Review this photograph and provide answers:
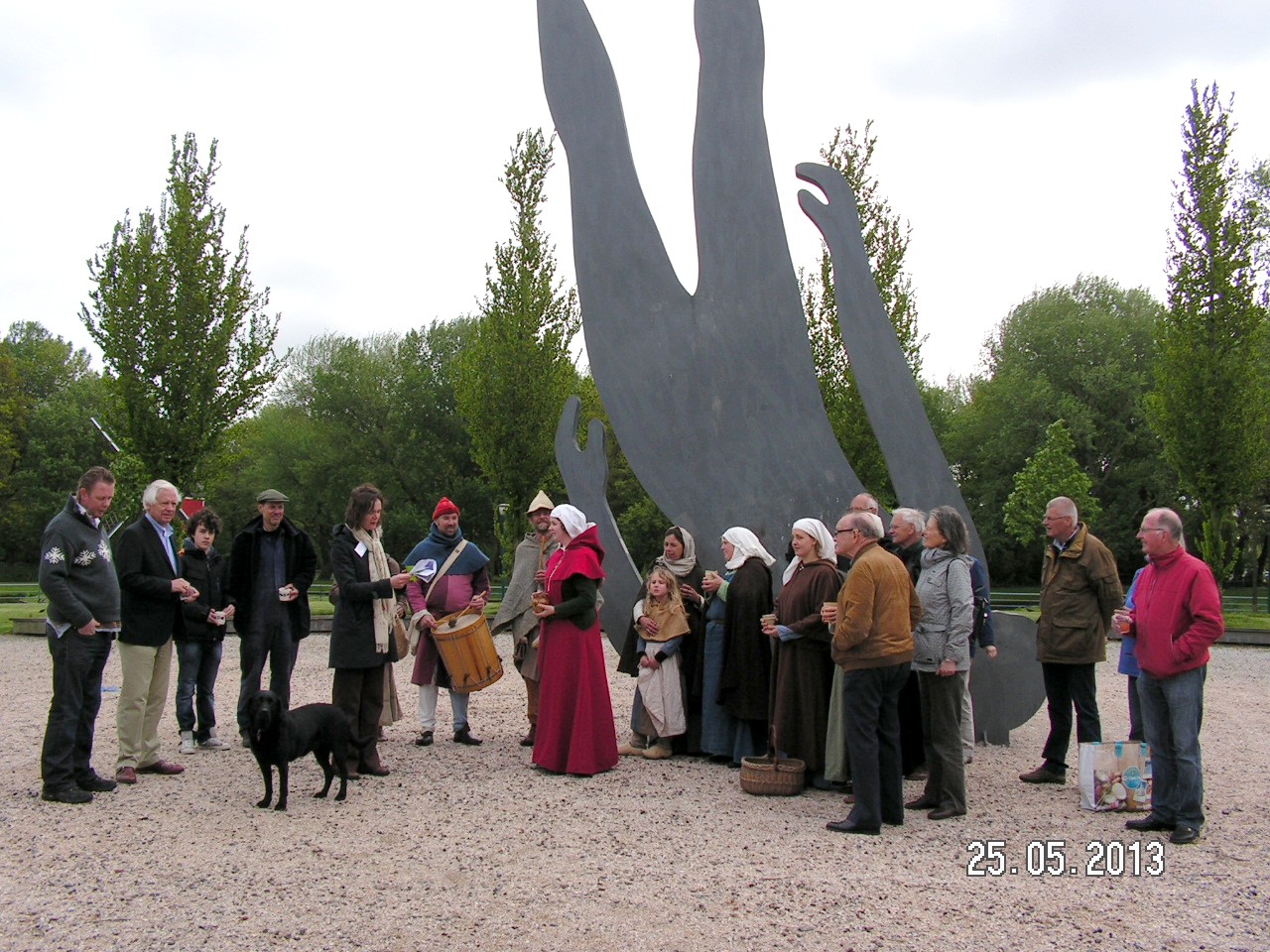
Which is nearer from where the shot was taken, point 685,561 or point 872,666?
point 872,666

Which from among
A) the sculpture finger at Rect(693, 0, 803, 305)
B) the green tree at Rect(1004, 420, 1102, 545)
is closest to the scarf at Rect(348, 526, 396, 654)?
the sculpture finger at Rect(693, 0, 803, 305)

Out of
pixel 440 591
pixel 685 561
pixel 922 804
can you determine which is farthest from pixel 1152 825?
pixel 440 591

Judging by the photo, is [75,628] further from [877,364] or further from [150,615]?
[877,364]

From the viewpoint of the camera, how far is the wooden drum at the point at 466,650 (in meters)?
5.79

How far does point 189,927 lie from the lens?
318cm

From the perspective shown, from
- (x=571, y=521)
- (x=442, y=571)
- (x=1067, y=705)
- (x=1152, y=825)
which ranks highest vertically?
(x=571, y=521)

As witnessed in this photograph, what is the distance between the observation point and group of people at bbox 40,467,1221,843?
425cm

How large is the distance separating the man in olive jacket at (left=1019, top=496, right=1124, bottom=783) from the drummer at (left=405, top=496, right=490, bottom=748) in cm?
316

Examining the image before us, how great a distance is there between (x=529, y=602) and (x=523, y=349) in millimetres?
9375

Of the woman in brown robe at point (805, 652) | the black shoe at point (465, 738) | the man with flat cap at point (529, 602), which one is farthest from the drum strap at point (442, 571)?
the woman in brown robe at point (805, 652)

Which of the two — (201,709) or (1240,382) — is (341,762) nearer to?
(201,709)

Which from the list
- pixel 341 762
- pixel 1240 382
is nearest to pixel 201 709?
pixel 341 762

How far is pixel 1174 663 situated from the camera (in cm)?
410

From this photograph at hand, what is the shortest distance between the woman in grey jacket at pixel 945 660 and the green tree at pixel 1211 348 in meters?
12.0
